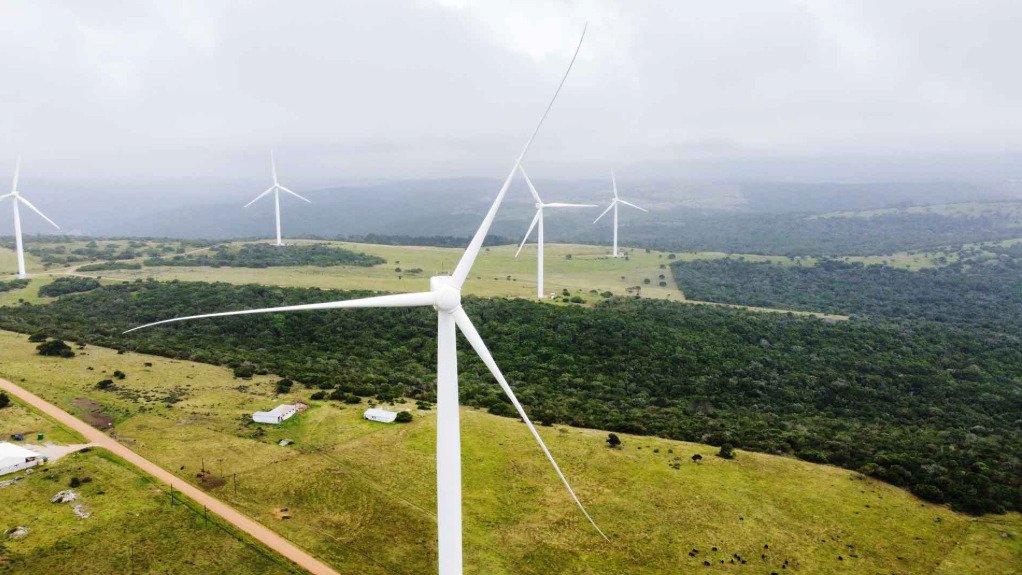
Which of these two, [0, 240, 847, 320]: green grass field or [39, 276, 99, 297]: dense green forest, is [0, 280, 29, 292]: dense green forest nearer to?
[0, 240, 847, 320]: green grass field

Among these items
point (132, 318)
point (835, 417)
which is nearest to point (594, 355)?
point (835, 417)

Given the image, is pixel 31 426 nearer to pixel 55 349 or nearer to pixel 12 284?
pixel 55 349

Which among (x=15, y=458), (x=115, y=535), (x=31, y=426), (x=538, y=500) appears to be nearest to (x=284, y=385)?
(x=31, y=426)

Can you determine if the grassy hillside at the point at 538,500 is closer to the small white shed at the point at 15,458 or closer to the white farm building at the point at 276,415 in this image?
the white farm building at the point at 276,415

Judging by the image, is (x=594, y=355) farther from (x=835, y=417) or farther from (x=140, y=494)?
(x=140, y=494)

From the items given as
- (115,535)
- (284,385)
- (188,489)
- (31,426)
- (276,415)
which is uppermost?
(31,426)

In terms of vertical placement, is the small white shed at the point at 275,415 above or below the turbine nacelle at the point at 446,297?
below

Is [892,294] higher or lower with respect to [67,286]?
lower

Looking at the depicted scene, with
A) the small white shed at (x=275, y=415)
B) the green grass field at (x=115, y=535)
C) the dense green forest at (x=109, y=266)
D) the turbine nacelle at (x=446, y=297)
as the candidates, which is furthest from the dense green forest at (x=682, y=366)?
the turbine nacelle at (x=446, y=297)
